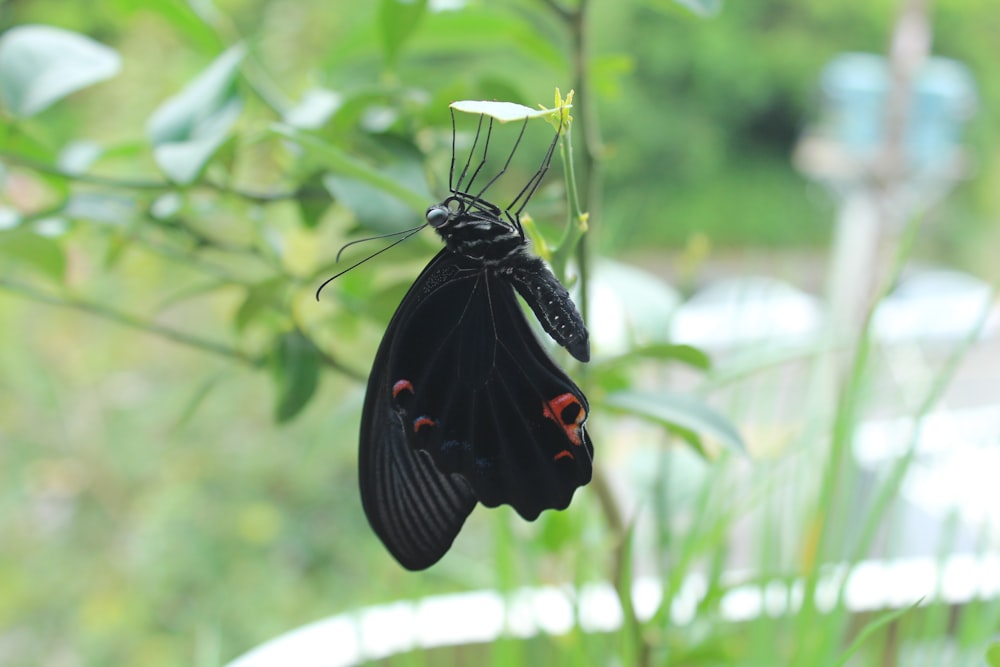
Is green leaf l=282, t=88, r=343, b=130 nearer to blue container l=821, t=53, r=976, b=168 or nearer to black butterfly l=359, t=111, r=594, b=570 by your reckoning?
black butterfly l=359, t=111, r=594, b=570

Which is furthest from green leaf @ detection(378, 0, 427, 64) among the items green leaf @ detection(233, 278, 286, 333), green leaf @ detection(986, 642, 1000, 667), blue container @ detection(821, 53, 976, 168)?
blue container @ detection(821, 53, 976, 168)

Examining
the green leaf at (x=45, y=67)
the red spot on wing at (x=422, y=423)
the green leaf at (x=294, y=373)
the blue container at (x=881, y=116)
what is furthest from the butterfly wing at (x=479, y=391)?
the blue container at (x=881, y=116)

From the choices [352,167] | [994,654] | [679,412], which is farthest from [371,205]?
[994,654]

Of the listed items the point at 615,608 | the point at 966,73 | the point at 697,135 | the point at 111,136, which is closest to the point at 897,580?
the point at 615,608

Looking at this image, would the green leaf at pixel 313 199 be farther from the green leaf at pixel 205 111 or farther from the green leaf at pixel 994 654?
the green leaf at pixel 994 654

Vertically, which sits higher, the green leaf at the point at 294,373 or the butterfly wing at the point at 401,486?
the green leaf at the point at 294,373

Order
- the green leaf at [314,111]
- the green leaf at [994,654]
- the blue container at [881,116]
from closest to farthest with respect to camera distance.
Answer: the green leaf at [994,654], the green leaf at [314,111], the blue container at [881,116]

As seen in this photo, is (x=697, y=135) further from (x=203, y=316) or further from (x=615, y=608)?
(x=615, y=608)
